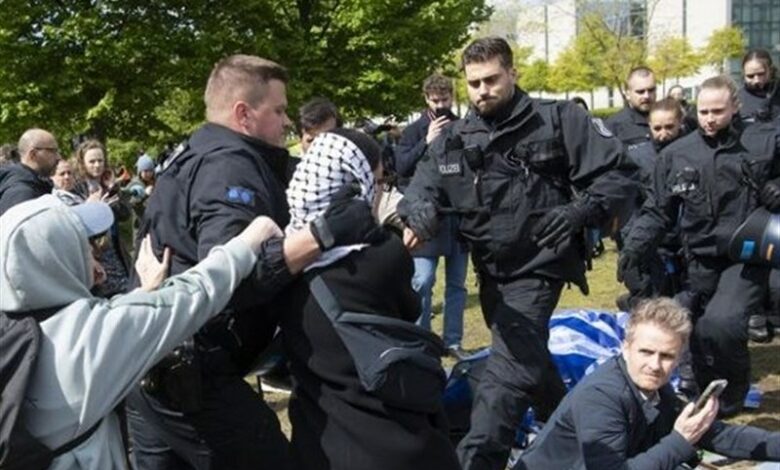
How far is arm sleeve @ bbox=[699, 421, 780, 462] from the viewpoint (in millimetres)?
3301

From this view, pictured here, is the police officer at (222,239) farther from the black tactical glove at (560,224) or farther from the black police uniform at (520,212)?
the black tactical glove at (560,224)

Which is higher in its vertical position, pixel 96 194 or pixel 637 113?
pixel 637 113

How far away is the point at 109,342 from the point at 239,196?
29.6 inches

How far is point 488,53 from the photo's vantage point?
400 cm

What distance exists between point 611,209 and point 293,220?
1.66 m

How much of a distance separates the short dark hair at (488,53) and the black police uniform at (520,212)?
16cm

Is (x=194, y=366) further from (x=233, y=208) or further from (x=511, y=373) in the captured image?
(x=511, y=373)

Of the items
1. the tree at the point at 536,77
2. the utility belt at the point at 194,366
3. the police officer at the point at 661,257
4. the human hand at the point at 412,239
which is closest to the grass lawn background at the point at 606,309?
the police officer at the point at 661,257

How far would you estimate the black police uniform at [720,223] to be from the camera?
4.98m

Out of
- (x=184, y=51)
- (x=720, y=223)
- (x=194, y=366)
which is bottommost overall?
(x=720, y=223)

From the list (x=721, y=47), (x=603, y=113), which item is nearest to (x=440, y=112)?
(x=603, y=113)

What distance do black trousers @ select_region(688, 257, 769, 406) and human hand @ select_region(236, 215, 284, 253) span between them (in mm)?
3225

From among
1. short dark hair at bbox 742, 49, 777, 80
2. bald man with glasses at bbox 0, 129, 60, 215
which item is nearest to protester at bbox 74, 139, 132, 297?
bald man with glasses at bbox 0, 129, 60, 215

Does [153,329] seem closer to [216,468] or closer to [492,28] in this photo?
[216,468]
